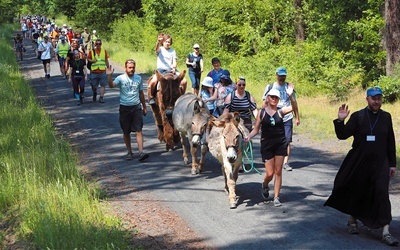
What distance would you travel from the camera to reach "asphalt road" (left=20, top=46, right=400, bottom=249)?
7504 mm

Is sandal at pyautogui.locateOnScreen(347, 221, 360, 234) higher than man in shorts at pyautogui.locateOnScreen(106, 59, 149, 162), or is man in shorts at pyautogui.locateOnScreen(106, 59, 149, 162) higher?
man in shorts at pyautogui.locateOnScreen(106, 59, 149, 162)

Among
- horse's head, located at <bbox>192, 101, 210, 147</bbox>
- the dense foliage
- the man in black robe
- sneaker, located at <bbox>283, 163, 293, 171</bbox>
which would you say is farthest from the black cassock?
the dense foliage

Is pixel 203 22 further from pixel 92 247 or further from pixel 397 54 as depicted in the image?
pixel 92 247

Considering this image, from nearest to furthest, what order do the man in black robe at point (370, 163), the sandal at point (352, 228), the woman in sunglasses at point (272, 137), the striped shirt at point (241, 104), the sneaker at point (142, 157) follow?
the man in black robe at point (370, 163) → the sandal at point (352, 228) → the woman in sunglasses at point (272, 137) → the striped shirt at point (241, 104) → the sneaker at point (142, 157)

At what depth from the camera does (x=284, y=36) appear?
2856 cm

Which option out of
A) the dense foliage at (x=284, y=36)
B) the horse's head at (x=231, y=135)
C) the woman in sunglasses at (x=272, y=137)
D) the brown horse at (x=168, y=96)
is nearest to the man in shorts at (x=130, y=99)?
the brown horse at (x=168, y=96)

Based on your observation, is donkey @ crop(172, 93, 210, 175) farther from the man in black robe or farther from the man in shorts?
the man in black robe

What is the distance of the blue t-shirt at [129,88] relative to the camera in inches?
468

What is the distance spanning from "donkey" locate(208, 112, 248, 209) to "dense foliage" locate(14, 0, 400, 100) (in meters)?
10.0

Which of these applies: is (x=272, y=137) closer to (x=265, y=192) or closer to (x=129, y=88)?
(x=265, y=192)

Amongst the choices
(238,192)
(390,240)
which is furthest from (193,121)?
(390,240)

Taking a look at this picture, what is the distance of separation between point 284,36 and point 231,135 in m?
20.9

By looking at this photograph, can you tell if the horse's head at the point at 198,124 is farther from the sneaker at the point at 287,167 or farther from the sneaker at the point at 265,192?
the sneaker at the point at 287,167

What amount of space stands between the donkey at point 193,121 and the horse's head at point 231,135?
1.30 meters
